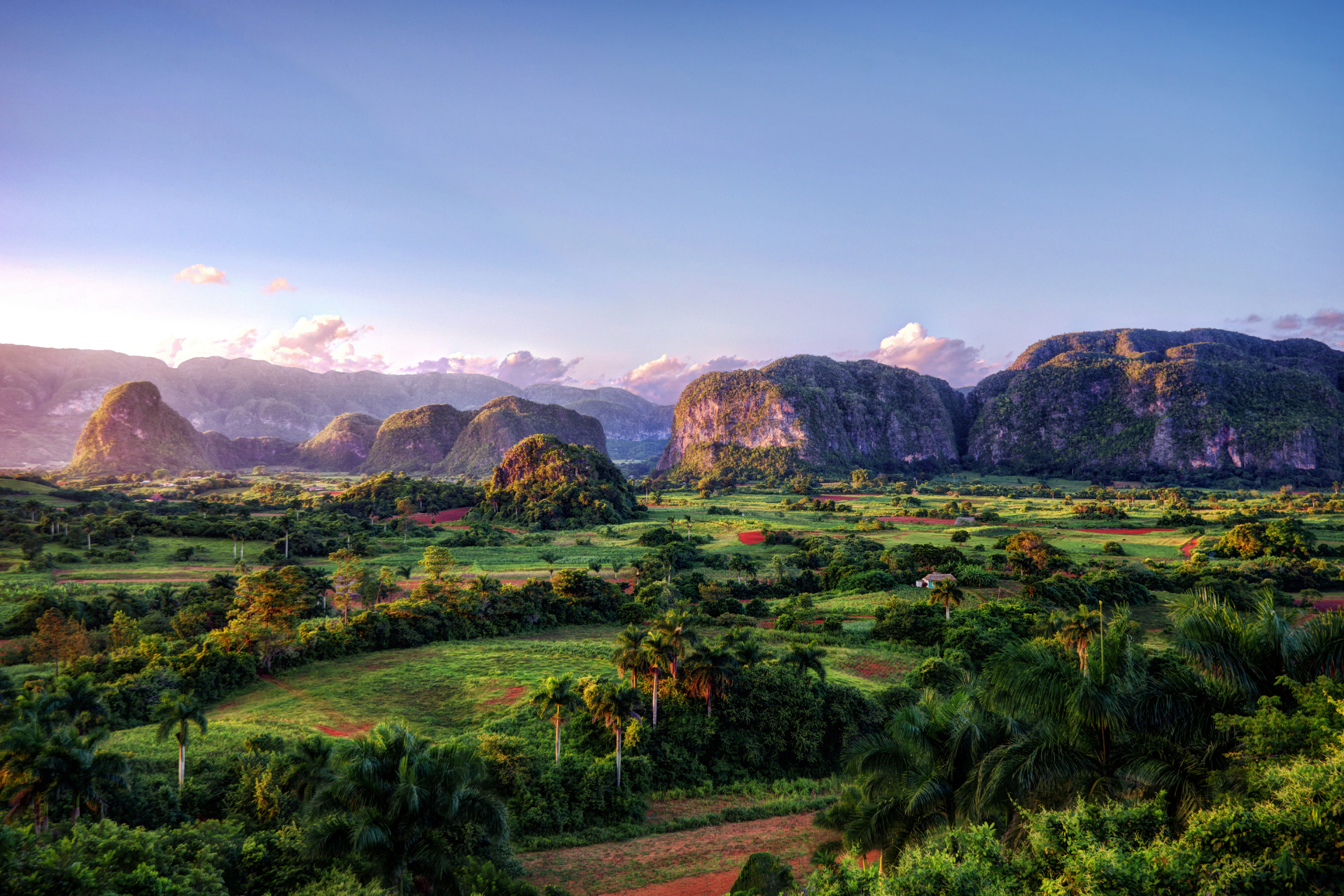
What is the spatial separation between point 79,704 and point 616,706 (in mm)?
18302

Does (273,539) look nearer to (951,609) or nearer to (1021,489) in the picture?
(951,609)

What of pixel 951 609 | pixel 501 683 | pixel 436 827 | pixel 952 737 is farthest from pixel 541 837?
pixel 951 609

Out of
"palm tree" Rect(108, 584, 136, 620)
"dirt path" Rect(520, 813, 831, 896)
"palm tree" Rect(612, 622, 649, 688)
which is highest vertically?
"palm tree" Rect(612, 622, 649, 688)

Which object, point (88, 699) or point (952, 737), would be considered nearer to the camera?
point (952, 737)

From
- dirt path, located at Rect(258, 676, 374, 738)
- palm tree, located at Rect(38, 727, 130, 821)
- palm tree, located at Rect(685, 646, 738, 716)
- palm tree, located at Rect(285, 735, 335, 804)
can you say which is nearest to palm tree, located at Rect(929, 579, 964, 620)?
palm tree, located at Rect(685, 646, 738, 716)

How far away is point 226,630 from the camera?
3491 centimetres

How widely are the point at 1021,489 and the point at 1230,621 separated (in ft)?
472

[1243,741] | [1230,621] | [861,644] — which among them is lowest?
[861,644]

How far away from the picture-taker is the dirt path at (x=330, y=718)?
26516mm

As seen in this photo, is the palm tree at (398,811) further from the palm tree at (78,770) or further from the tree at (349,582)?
the tree at (349,582)

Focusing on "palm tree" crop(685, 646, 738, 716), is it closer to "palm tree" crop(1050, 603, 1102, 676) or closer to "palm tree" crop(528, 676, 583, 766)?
"palm tree" crop(528, 676, 583, 766)

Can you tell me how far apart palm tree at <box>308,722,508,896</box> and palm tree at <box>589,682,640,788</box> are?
10.2 m

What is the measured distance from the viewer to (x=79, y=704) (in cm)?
2067

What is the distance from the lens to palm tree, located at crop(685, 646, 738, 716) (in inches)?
1107
